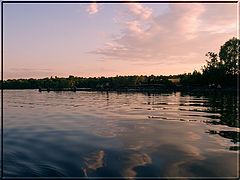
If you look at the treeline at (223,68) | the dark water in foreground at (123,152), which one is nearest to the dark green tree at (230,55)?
the treeline at (223,68)

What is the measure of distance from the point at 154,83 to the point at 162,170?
172 metres

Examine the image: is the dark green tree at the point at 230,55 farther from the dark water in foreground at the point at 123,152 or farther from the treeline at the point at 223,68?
the dark water in foreground at the point at 123,152

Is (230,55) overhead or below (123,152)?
overhead

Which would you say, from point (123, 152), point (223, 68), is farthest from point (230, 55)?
point (123, 152)

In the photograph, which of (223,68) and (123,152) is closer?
(123,152)

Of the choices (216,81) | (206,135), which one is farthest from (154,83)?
(206,135)

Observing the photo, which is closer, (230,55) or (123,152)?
(123,152)

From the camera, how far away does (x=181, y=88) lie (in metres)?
137

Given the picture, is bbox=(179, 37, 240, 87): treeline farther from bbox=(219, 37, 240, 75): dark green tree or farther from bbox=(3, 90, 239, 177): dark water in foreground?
bbox=(3, 90, 239, 177): dark water in foreground

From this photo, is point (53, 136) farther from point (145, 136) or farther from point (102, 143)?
point (145, 136)

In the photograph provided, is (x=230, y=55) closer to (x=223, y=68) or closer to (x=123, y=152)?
(x=223, y=68)

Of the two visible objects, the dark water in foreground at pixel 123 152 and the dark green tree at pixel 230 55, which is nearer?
the dark water in foreground at pixel 123 152

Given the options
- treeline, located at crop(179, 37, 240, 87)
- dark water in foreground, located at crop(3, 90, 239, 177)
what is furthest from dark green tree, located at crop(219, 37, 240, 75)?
dark water in foreground, located at crop(3, 90, 239, 177)

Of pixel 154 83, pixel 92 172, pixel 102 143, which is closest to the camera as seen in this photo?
pixel 92 172
